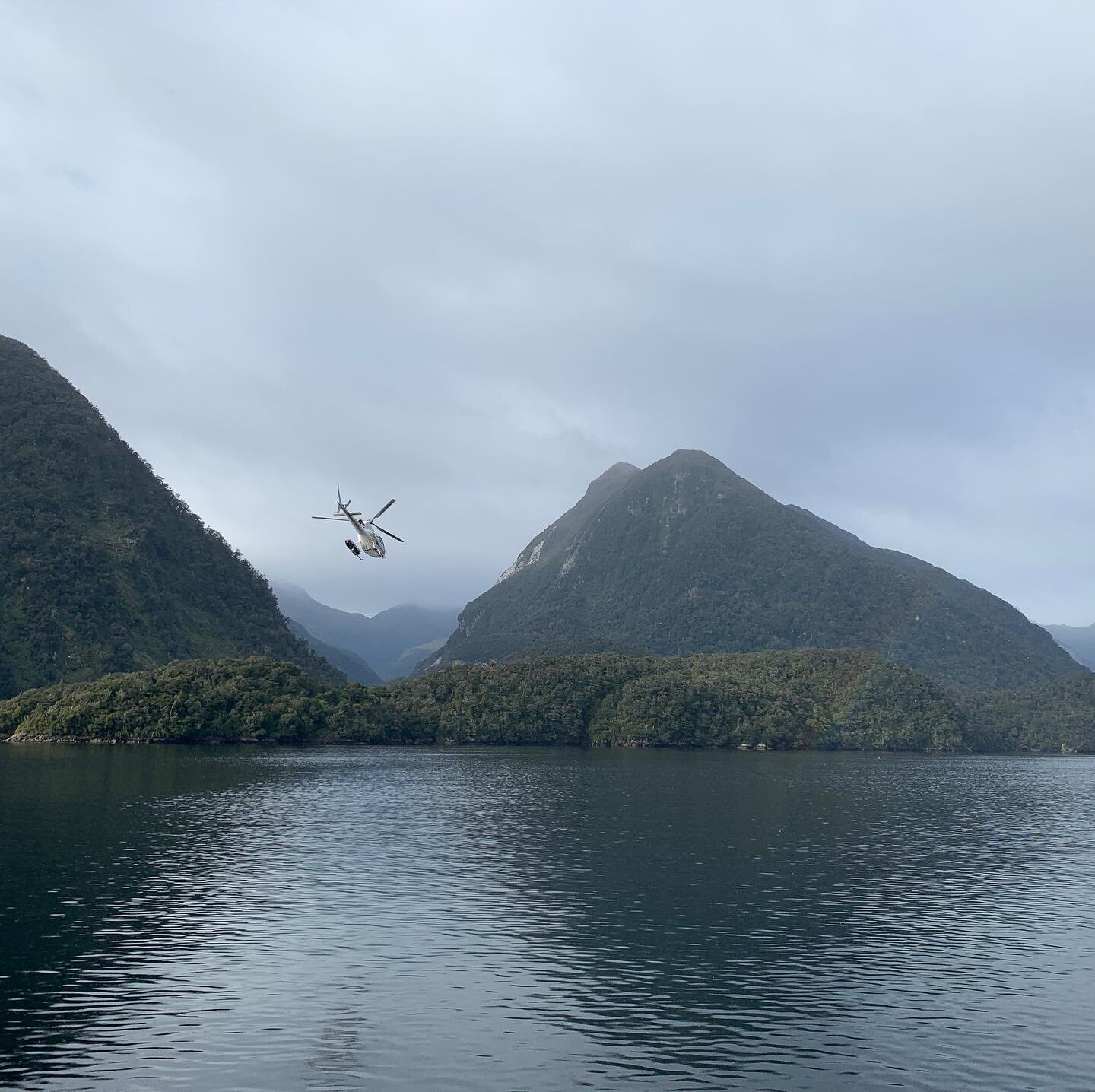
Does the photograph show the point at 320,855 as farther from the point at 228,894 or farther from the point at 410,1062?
the point at 410,1062

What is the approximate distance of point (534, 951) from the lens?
55.0 meters

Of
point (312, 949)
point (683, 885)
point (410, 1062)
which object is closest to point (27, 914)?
point (312, 949)

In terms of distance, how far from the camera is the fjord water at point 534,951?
38844 millimetres

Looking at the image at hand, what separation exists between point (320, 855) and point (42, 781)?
6653 cm

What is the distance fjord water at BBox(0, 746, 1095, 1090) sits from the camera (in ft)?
127

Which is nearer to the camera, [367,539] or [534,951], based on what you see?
[534,951]

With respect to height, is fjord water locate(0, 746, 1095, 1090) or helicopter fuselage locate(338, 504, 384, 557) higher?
helicopter fuselage locate(338, 504, 384, 557)

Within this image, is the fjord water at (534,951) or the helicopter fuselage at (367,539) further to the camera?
the helicopter fuselage at (367,539)

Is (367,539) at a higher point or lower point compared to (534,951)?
higher

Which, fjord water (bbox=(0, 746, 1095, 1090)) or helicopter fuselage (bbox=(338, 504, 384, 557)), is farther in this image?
helicopter fuselage (bbox=(338, 504, 384, 557))

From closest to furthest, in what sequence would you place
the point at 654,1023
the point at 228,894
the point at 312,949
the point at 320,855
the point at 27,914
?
the point at 654,1023, the point at 312,949, the point at 27,914, the point at 228,894, the point at 320,855

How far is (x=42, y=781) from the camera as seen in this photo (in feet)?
432

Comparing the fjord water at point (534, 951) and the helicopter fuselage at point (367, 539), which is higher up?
the helicopter fuselage at point (367, 539)

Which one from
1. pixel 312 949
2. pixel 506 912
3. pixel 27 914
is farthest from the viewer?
pixel 506 912
